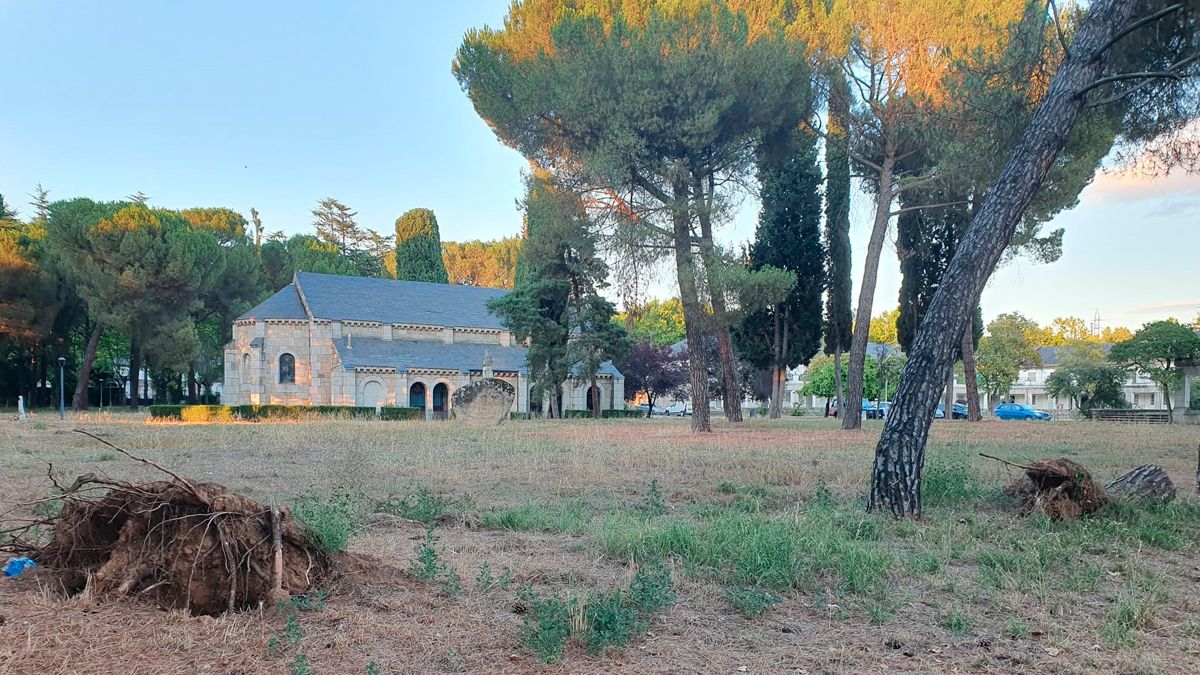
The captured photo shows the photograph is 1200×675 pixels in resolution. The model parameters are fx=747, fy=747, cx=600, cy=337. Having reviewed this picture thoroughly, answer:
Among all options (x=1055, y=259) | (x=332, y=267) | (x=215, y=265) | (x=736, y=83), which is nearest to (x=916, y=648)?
(x=736, y=83)

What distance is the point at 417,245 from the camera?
52.7 meters

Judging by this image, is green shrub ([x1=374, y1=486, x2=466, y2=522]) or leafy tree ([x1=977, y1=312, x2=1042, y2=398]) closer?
green shrub ([x1=374, y1=486, x2=466, y2=522])

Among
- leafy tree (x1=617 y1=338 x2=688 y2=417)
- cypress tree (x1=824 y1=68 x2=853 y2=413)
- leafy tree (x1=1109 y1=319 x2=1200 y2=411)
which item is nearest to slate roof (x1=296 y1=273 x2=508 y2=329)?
leafy tree (x1=617 y1=338 x2=688 y2=417)

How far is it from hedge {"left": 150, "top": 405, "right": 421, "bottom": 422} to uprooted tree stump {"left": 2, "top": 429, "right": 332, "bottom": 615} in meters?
25.3

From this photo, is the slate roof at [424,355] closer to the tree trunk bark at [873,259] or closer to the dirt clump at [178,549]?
the tree trunk bark at [873,259]

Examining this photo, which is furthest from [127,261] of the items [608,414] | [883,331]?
[883,331]

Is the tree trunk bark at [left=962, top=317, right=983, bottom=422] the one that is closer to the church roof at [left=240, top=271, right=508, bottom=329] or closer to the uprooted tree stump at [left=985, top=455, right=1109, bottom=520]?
the uprooted tree stump at [left=985, top=455, right=1109, bottom=520]

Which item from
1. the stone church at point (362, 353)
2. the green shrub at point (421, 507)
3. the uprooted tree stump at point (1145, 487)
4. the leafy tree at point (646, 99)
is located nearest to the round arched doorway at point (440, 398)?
the stone church at point (362, 353)

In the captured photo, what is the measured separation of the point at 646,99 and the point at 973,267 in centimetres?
1096

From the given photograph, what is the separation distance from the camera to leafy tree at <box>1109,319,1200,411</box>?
3014 centimetres

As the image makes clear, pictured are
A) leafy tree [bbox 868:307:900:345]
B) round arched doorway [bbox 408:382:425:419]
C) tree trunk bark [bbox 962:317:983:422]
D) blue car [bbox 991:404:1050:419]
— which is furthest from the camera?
leafy tree [bbox 868:307:900:345]

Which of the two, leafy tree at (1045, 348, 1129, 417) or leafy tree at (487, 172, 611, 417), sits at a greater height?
leafy tree at (487, 172, 611, 417)

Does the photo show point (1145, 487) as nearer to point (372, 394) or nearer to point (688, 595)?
point (688, 595)

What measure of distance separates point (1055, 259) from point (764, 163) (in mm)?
10757
